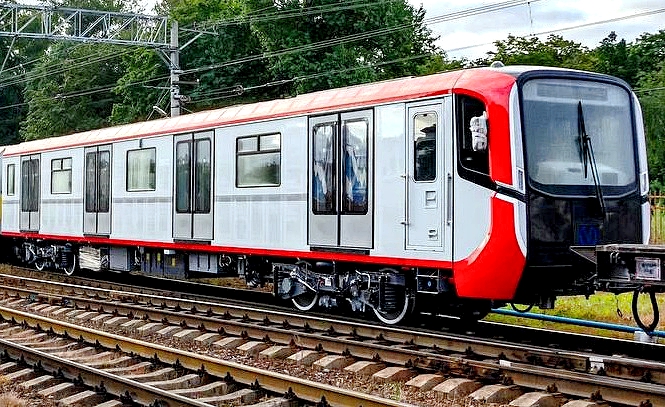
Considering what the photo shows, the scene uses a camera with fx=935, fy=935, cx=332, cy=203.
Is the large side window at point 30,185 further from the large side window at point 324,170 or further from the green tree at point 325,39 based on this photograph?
the large side window at point 324,170

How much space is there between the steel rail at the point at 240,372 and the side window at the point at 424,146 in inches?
146

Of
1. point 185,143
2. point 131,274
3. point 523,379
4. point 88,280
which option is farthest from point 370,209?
point 131,274

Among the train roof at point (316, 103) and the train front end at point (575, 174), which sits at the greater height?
the train roof at point (316, 103)

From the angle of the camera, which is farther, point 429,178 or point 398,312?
point 398,312

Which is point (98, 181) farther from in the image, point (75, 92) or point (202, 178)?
point (75, 92)

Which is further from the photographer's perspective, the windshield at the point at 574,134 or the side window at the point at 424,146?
→ the side window at the point at 424,146

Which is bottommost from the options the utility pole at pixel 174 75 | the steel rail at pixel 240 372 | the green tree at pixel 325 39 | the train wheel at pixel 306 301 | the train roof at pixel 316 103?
the steel rail at pixel 240 372

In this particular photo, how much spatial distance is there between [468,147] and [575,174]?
4.35 ft

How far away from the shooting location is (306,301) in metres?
14.8

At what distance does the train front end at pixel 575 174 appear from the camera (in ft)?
35.5

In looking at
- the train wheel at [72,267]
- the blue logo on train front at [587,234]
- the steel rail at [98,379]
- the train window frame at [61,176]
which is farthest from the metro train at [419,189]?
the train wheel at [72,267]

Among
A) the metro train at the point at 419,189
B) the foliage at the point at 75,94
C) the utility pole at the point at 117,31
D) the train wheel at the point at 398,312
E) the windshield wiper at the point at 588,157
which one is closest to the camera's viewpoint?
the metro train at the point at 419,189

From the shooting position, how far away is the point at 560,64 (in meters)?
35.2

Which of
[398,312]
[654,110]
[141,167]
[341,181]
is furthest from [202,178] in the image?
[654,110]
